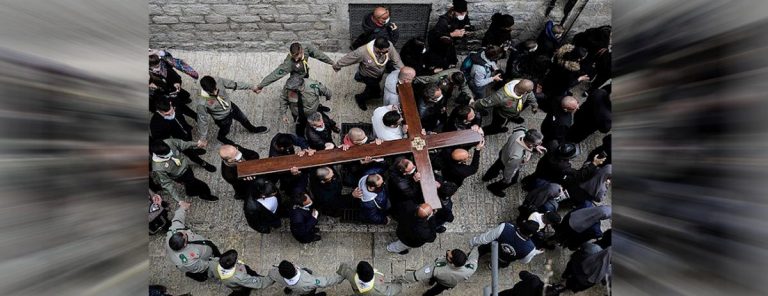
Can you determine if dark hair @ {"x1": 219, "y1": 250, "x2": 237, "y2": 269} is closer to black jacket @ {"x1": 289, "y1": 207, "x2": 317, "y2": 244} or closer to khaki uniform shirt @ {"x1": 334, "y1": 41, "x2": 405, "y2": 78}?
black jacket @ {"x1": 289, "y1": 207, "x2": 317, "y2": 244}

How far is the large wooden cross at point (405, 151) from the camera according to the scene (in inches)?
227

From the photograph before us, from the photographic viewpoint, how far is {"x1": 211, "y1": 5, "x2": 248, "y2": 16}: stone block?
7344 mm

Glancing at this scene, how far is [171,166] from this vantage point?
18.8 feet

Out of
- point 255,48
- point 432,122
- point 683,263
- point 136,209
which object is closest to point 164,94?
point 255,48

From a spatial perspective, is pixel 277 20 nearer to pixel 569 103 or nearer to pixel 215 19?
pixel 215 19

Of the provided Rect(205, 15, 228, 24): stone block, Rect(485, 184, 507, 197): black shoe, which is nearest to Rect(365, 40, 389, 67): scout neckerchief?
Rect(485, 184, 507, 197): black shoe

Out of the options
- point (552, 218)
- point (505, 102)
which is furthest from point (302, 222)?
point (505, 102)

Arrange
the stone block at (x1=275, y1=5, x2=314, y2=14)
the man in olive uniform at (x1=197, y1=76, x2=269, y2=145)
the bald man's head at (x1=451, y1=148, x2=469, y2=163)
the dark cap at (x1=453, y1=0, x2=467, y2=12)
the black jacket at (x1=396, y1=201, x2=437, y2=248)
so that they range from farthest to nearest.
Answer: the stone block at (x1=275, y1=5, x2=314, y2=14)
the dark cap at (x1=453, y1=0, x2=467, y2=12)
the man in olive uniform at (x1=197, y1=76, x2=269, y2=145)
the bald man's head at (x1=451, y1=148, x2=469, y2=163)
the black jacket at (x1=396, y1=201, x2=437, y2=248)

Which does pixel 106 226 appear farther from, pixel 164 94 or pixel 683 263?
pixel 164 94

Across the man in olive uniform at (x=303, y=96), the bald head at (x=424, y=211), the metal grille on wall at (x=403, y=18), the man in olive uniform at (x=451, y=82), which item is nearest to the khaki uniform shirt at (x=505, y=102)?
the man in olive uniform at (x=451, y=82)

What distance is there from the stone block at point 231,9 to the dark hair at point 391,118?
2753 mm

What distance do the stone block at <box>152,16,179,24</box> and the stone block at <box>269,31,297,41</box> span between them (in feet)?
4.22

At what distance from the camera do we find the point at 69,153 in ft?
2.36

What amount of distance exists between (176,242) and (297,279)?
1.17 meters
